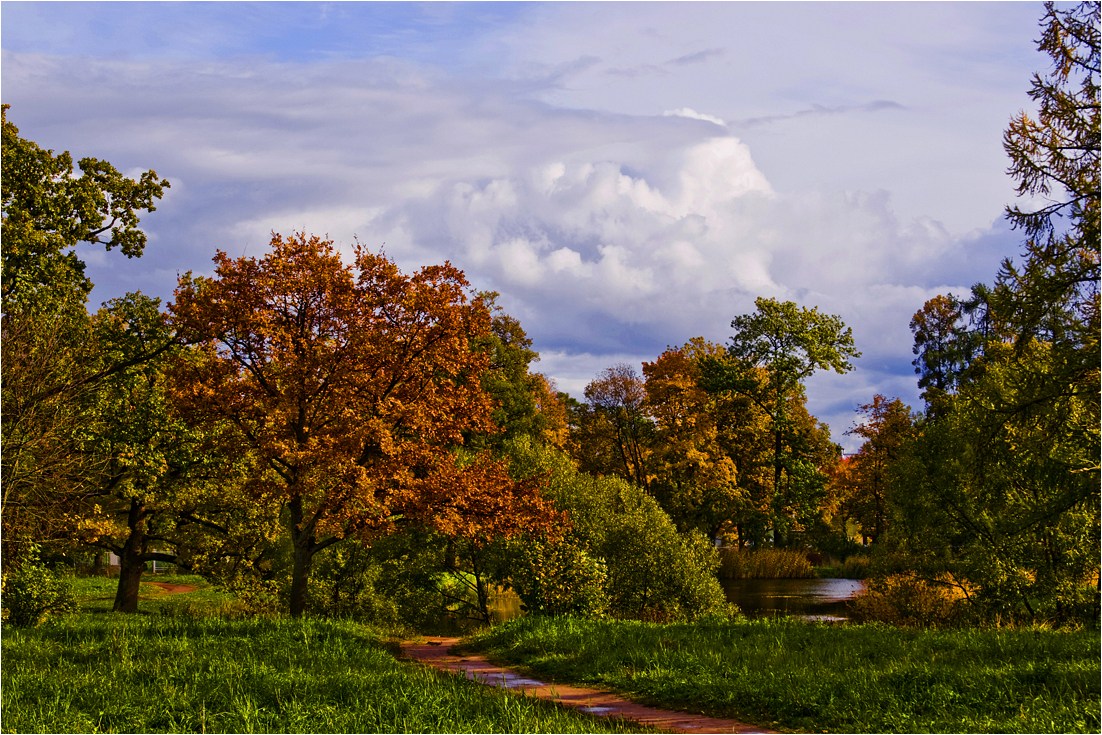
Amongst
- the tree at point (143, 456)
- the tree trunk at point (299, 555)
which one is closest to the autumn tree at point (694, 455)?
the tree at point (143, 456)

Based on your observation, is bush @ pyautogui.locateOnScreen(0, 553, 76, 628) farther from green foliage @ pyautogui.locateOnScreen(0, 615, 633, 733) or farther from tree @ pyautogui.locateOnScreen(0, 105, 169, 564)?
green foliage @ pyautogui.locateOnScreen(0, 615, 633, 733)

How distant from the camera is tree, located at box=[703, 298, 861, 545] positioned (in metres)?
50.1

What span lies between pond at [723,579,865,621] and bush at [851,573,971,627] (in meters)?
2.50

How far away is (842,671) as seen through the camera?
13789mm

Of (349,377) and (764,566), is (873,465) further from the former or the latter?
(349,377)

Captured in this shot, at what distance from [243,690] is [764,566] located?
3736 centimetres

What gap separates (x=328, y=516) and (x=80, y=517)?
7.93m

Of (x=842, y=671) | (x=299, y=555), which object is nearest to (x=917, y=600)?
(x=842, y=671)

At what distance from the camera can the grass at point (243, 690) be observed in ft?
34.2

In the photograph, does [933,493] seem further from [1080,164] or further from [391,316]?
[391,316]

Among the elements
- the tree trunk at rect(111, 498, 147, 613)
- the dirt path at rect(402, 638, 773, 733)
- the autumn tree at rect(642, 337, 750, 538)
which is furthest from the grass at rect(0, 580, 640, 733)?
the autumn tree at rect(642, 337, 750, 538)

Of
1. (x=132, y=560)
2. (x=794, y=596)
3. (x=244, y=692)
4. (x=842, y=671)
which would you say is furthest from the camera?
(x=794, y=596)

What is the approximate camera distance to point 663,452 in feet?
168

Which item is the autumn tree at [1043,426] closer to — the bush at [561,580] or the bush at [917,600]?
the bush at [917,600]
